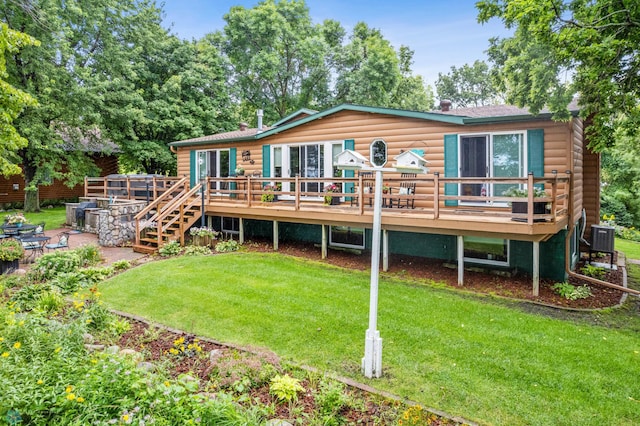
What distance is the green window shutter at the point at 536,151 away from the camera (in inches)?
321

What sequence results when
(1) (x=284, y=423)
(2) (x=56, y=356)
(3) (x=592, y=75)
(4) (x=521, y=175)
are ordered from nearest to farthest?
(1) (x=284, y=423) → (2) (x=56, y=356) → (3) (x=592, y=75) → (4) (x=521, y=175)

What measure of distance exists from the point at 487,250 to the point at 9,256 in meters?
10.5

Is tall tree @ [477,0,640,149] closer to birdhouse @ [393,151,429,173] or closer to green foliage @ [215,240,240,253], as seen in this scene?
birdhouse @ [393,151,429,173]

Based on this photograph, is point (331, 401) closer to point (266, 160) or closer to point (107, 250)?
point (107, 250)

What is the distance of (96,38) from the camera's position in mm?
19250

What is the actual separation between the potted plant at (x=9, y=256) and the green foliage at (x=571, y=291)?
444 inches

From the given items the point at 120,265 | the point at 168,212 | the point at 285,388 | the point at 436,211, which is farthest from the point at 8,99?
the point at 436,211

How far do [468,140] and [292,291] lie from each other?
18.3 feet

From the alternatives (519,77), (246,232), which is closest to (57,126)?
(246,232)

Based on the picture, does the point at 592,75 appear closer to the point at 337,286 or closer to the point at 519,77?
the point at 519,77

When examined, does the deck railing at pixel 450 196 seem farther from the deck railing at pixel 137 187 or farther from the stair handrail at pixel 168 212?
the deck railing at pixel 137 187

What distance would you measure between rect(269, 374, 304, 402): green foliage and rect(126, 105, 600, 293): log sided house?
4909mm

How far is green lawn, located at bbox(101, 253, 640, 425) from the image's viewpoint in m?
3.92

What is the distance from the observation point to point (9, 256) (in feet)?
26.0
